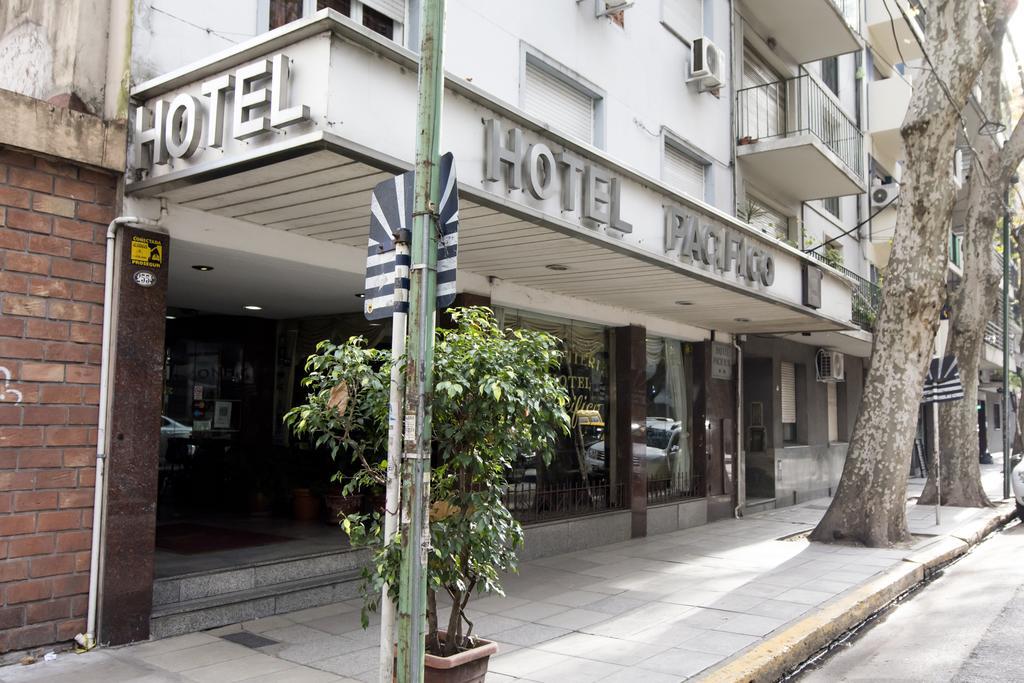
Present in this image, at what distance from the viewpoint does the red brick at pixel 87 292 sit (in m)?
5.65

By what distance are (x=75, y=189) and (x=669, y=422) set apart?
381 inches

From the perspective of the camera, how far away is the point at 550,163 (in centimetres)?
660

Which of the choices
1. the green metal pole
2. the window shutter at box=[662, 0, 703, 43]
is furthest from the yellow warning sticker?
the window shutter at box=[662, 0, 703, 43]

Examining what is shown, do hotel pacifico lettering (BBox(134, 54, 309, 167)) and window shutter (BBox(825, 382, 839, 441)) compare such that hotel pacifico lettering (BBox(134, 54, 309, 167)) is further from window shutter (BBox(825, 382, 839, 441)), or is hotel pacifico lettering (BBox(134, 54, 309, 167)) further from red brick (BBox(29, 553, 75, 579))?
window shutter (BBox(825, 382, 839, 441))

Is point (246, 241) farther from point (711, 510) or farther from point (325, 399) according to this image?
point (711, 510)

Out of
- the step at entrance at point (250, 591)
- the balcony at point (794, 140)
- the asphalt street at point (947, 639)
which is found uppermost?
the balcony at point (794, 140)

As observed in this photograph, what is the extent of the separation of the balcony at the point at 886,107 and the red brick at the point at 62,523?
20.8 meters

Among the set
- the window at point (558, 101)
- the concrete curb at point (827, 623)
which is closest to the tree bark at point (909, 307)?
the concrete curb at point (827, 623)

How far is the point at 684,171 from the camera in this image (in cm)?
1279

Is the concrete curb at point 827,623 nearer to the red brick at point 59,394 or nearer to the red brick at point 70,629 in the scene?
the red brick at point 70,629

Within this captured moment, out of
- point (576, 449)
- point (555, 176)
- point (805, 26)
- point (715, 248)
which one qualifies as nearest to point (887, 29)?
point (805, 26)

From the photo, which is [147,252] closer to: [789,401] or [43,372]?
[43,372]

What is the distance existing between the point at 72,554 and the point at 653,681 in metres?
4.08

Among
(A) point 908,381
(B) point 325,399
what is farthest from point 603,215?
(A) point 908,381
